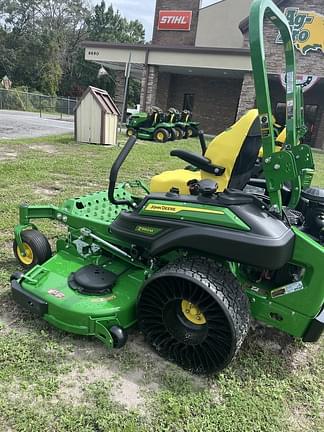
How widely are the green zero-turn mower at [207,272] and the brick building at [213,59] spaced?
10.3m

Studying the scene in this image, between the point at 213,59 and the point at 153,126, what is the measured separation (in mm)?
5060

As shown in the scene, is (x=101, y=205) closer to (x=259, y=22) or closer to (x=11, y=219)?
(x=11, y=219)

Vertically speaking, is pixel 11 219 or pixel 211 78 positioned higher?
pixel 211 78

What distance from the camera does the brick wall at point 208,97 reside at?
18312 mm

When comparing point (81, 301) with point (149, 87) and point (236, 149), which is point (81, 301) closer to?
point (236, 149)

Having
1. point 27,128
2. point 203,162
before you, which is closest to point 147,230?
point 203,162

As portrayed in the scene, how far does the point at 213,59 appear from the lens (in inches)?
591

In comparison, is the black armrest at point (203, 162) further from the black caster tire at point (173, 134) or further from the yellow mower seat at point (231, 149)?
the black caster tire at point (173, 134)

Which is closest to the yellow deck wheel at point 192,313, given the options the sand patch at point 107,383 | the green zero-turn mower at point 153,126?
the sand patch at point 107,383

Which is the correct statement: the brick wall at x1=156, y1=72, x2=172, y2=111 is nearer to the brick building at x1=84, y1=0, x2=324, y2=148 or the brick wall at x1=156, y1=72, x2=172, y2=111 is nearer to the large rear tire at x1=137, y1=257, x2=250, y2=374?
the brick building at x1=84, y1=0, x2=324, y2=148

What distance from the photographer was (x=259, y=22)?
1724mm

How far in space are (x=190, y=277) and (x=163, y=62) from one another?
1562 centimetres

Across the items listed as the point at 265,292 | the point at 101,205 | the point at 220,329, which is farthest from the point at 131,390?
the point at 101,205

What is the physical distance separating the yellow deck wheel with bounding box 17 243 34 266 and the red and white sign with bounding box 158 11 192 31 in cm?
2091
